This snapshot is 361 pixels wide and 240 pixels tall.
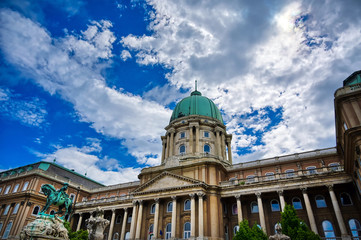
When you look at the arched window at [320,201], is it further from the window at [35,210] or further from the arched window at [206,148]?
the window at [35,210]

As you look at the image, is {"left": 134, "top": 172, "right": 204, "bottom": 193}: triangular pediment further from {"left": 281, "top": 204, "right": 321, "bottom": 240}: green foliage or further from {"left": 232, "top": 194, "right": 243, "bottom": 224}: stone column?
Result: {"left": 281, "top": 204, "right": 321, "bottom": 240}: green foliage

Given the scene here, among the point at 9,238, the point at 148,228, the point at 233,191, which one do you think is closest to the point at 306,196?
the point at 233,191

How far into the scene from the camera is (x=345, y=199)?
32.1 m

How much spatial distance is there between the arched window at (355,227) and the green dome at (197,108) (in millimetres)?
32584

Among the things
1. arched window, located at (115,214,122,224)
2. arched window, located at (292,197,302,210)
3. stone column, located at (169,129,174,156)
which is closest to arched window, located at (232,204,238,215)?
arched window, located at (292,197,302,210)

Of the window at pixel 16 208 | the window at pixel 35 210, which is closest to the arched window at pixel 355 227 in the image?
the window at pixel 35 210

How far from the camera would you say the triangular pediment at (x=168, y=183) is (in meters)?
36.8

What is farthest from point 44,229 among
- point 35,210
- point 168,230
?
point 35,210

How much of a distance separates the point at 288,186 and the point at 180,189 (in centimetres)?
1574

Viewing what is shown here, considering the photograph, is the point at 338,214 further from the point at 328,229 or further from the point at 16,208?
the point at 16,208

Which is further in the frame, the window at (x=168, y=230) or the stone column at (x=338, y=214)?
the window at (x=168, y=230)

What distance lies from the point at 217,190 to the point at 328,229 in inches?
605

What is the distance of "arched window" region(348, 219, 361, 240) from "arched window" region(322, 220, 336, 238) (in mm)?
2175

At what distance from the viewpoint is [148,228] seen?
3862cm
